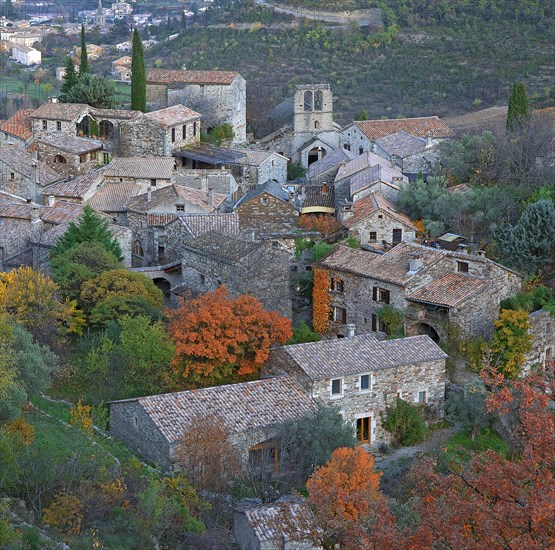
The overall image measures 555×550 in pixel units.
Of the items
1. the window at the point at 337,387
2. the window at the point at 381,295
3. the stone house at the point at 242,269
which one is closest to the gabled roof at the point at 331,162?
the stone house at the point at 242,269

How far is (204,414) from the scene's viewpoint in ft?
→ 85.3

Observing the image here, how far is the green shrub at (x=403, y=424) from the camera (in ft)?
95.1

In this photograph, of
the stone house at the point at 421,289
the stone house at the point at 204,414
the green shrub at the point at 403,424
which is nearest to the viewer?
the stone house at the point at 204,414

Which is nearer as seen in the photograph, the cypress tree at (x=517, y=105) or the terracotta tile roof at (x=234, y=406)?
the terracotta tile roof at (x=234, y=406)

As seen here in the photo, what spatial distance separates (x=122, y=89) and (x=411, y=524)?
2605 inches

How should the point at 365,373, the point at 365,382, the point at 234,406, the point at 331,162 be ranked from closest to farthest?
the point at 234,406 < the point at 365,373 < the point at 365,382 < the point at 331,162

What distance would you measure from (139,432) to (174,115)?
26426 millimetres

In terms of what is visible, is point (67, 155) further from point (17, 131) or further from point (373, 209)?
point (373, 209)

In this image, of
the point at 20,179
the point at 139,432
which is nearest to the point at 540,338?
the point at 139,432

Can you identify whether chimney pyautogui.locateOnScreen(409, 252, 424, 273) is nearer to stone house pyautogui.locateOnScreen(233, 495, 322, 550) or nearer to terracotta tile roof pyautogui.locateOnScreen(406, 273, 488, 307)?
terracotta tile roof pyautogui.locateOnScreen(406, 273, 488, 307)

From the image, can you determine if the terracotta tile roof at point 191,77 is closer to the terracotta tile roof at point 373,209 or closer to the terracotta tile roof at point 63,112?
the terracotta tile roof at point 63,112

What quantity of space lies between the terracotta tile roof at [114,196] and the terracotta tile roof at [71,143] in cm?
421

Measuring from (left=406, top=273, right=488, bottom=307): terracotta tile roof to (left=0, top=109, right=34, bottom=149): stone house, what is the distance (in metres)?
22.4

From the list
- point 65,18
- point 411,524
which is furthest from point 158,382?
point 65,18
